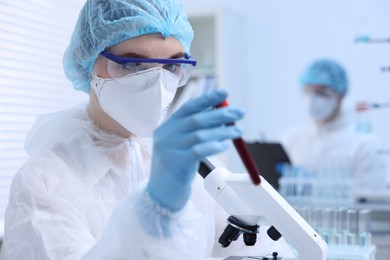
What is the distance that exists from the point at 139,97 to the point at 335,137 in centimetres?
295

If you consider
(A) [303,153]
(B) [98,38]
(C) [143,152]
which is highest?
(B) [98,38]

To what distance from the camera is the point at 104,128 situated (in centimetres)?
140

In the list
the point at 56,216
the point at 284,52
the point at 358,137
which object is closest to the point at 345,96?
the point at 358,137

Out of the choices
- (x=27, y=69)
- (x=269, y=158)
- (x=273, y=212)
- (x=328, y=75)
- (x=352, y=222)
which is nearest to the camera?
(x=273, y=212)

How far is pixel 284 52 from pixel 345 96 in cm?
73

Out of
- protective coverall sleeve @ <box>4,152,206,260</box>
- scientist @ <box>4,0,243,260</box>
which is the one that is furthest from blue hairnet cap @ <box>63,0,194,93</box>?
protective coverall sleeve @ <box>4,152,206,260</box>

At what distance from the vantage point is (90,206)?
1252 millimetres

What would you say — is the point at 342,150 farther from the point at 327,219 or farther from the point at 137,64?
the point at 137,64

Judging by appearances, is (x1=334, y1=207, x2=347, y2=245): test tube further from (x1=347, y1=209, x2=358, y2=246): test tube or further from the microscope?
the microscope

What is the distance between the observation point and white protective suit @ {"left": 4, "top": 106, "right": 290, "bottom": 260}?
1.00m

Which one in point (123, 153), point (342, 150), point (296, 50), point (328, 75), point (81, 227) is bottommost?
point (342, 150)

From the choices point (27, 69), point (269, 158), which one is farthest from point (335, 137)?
point (27, 69)

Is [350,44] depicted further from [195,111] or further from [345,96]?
[195,111]

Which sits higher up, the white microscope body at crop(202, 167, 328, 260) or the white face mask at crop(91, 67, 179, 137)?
the white face mask at crop(91, 67, 179, 137)
